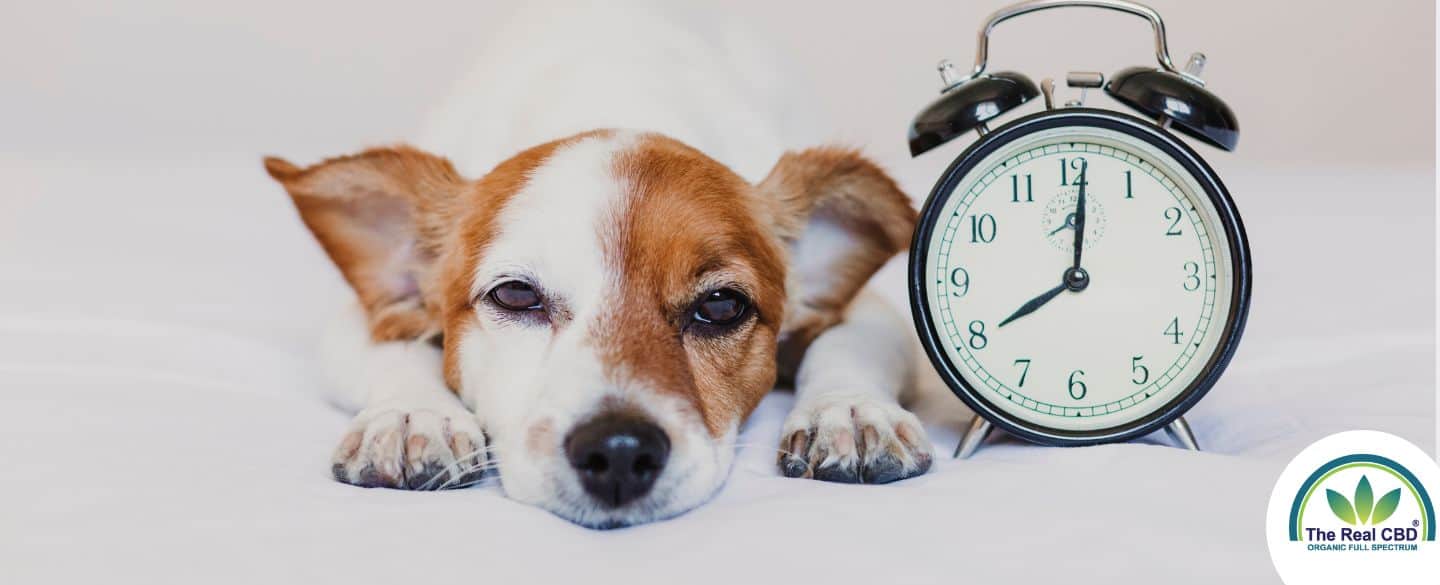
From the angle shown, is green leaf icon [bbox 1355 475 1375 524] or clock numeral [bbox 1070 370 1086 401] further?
clock numeral [bbox 1070 370 1086 401]

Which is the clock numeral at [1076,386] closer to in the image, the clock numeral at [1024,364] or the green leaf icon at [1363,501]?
the clock numeral at [1024,364]

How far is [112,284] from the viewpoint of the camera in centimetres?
307

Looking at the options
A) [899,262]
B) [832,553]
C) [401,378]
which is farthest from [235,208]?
[832,553]

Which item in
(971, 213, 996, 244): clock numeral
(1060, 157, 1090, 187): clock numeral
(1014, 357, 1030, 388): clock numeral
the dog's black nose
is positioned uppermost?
(1060, 157, 1090, 187): clock numeral

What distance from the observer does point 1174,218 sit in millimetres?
1832

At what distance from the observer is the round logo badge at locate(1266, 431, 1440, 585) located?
1499 mm

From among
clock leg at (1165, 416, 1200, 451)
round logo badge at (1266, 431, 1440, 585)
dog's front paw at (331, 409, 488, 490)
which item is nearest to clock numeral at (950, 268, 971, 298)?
clock leg at (1165, 416, 1200, 451)

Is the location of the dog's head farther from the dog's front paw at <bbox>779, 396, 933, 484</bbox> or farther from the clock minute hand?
the clock minute hand

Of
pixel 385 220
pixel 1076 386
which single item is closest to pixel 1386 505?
pixel 1076 386

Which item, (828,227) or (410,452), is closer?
(410,452)

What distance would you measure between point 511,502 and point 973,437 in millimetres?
715

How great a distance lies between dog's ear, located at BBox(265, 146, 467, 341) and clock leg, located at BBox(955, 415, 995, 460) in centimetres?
95

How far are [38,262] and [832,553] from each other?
2652mm

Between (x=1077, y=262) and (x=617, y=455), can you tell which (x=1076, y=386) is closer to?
(x=1077, y=262)
